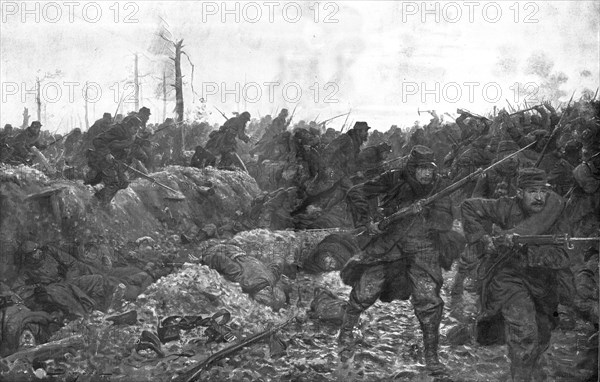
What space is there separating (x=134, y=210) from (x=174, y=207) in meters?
0.44

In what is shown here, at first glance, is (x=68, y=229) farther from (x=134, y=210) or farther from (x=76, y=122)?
(x=76, y=122)

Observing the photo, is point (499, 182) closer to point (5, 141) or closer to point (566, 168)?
point (566, 168)

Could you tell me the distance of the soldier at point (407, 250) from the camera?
6.40 metres

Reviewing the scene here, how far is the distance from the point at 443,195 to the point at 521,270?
100cm

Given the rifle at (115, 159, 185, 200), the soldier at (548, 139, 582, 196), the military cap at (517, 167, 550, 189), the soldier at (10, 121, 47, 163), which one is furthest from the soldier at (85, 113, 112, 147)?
the soldier at (548, 139, 582, 196)

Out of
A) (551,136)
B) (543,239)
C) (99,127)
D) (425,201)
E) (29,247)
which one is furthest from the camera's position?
(99,127)

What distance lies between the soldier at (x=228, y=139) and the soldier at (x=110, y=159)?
2.74 feet

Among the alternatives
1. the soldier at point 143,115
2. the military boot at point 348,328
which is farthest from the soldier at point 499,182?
the soldier at point 143,115

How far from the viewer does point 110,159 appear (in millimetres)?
7293

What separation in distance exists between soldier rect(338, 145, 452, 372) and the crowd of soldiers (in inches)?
0.4

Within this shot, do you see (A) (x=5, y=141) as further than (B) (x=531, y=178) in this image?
Yes

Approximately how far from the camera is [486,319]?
6.35 meters

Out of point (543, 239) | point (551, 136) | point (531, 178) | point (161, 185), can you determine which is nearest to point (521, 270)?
point (543, 239)

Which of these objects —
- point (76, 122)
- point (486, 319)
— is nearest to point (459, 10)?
point (486, 319)
